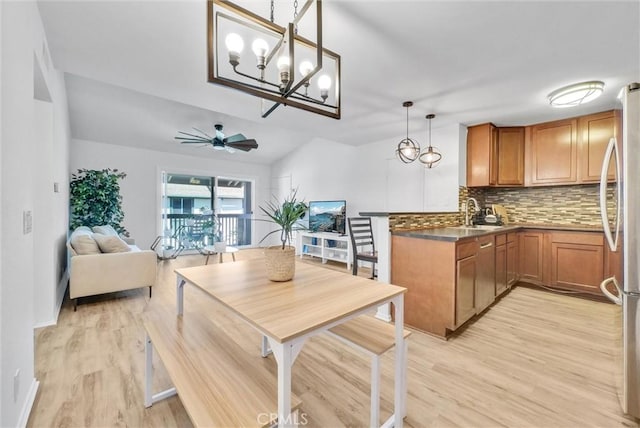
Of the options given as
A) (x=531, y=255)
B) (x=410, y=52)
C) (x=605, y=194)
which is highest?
(x=410, y=52)

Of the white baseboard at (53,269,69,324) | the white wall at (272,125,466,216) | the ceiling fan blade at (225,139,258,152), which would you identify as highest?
the ceiling fan blade at (225,139,258,152)

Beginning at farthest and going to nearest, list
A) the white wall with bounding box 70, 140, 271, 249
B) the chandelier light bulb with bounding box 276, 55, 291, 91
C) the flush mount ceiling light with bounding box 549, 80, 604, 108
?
the white wall with bounding box 70, 140, 271, 249 → the flush mount ceiling light with bounding box 549, 80, 604, 108 → the chandelier light bulb with bounding box 276, 55, 291, 91

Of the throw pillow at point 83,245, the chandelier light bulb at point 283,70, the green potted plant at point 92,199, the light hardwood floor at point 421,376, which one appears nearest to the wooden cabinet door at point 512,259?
the light hardwood floor at point 421,376

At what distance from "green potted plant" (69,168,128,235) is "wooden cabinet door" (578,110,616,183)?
6844 mm

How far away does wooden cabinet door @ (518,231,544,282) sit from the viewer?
3.47 m

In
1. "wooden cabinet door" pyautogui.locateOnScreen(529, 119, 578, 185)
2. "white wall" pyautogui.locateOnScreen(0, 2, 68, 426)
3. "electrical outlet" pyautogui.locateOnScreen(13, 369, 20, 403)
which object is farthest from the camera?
"wooden cabinet door" pyautogui.locateOnScreen(529, 119, 578, 185)

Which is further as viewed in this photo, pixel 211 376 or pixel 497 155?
pixel 497 155

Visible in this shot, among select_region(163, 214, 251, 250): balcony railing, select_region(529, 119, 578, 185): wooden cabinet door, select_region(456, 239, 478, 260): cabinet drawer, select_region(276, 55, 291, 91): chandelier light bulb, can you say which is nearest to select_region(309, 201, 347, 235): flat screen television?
select_region(163, 214, 251, 250): balcony railing

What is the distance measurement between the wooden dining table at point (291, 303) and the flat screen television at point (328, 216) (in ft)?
12.0

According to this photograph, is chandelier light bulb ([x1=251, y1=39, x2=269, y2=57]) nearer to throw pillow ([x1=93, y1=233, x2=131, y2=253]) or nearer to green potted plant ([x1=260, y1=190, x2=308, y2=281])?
green potted plant ([x1=260, y1=190, x2=308, y2=281])

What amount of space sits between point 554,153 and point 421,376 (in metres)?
3.62

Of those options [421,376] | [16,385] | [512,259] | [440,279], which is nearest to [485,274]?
[440,279]

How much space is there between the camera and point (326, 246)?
563 centimetres

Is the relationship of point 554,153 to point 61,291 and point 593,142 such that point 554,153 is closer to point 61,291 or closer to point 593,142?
point 593,142
